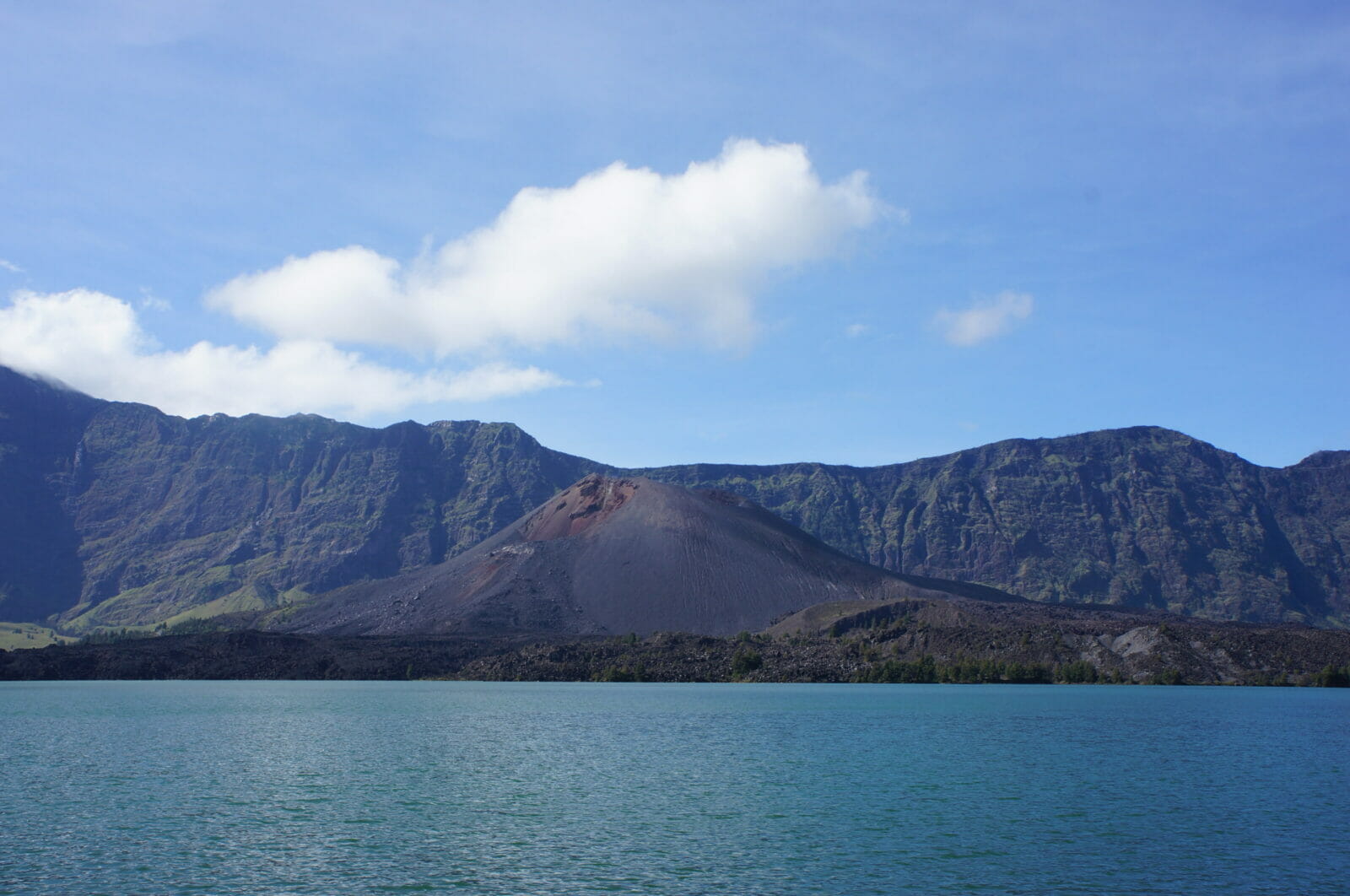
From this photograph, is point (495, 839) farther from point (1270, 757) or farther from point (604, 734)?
point (1270, 757)

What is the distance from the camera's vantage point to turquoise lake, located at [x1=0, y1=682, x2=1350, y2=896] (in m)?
40.1

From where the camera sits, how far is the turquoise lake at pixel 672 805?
40.1m

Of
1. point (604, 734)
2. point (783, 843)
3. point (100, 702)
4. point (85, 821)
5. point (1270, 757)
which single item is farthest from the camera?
point (100, 702)

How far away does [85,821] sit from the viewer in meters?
49.8

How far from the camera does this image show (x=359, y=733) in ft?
320

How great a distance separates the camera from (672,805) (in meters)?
55.9

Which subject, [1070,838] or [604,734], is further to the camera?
[604,734]

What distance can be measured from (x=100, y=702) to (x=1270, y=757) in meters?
133

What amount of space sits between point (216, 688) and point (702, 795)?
155 m

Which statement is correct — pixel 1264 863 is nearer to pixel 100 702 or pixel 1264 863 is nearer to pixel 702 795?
pixel 702 795

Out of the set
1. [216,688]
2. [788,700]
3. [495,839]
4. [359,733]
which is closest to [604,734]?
[359,733]

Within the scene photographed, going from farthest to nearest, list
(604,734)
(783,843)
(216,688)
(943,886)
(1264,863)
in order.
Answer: (216,688) < (604,734) < (783,843) < (1264,863) < (943,886)

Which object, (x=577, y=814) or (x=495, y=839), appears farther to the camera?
(x=577, y=814)


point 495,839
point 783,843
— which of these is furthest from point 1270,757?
point 495,839
